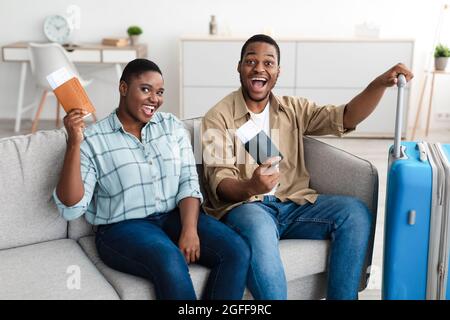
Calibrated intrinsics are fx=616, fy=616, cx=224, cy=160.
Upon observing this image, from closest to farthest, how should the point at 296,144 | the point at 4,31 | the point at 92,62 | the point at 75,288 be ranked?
the point at 75,288
the point at 296,144
the point at 92,62
the point at 4,31

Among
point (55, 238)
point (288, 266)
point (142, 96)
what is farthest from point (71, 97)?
point (288, 266)

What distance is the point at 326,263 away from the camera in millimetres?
2041

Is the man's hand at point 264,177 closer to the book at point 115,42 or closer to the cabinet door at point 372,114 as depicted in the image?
the cabinet door at point 372,114

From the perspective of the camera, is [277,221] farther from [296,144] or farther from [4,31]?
[4,31]

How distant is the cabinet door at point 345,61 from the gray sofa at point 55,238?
2.99 metres

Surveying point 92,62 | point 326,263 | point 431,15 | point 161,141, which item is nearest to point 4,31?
point 92,62

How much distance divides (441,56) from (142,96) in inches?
140

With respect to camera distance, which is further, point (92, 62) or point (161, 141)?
point (92, 62)

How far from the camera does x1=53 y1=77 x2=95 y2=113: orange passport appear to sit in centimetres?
190

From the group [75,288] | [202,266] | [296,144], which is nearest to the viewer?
[75,288]

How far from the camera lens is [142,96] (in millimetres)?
2006

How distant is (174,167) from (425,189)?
790 mm

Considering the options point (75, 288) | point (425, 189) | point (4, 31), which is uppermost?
point (4, 31)

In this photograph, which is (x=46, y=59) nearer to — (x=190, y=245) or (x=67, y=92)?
(x=67, y=92)
